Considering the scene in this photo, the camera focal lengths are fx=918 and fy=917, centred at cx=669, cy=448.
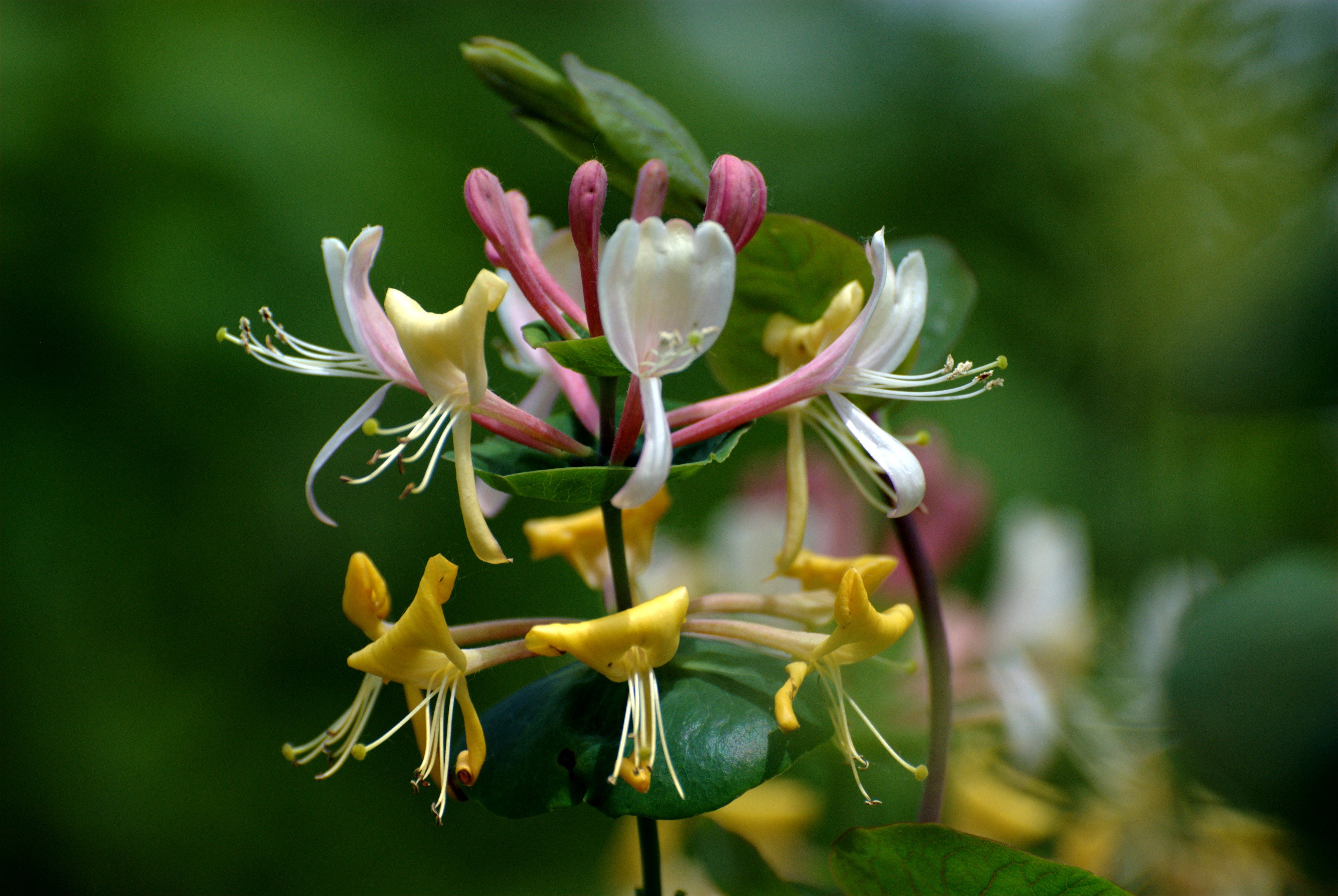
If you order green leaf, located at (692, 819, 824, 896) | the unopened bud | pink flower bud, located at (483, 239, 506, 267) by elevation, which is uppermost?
the unopened bud

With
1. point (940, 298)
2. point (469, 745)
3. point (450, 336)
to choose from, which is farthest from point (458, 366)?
point (940, 298)

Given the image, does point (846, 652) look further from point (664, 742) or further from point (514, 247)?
point (514, 247)

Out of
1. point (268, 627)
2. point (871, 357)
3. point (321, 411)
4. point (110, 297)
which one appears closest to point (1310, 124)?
point (871, 357)

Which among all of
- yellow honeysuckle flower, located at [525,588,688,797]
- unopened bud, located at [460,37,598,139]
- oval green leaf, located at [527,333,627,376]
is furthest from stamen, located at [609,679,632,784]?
unopened bud, located at [460,37,598,139]

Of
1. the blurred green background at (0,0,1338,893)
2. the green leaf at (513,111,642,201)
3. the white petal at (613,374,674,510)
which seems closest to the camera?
the white petal at (613,374,674,510)

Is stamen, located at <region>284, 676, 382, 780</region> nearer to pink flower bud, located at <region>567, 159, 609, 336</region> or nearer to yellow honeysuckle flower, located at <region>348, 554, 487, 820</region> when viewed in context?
yellow honeysuckle flower, located at <region>348, 554, 487, 820</region>
